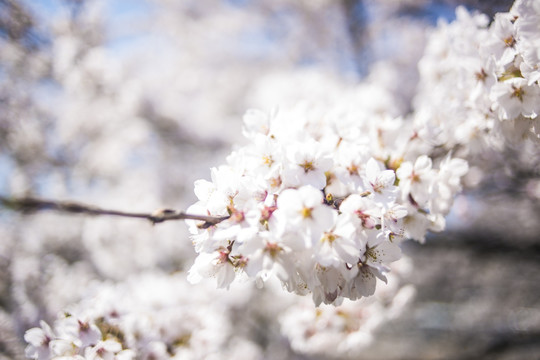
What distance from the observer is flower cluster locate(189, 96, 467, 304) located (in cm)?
88

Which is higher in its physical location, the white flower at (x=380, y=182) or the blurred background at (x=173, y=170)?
the blurred background at (x=173, y=170)

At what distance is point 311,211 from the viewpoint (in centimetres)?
89

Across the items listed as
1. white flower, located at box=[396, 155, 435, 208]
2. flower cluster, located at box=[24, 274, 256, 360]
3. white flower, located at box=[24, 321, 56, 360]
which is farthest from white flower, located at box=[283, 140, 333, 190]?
white flower, located at box=[24, 321, 56, 360]

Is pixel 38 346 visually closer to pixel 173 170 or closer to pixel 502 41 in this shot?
pixel 502 41

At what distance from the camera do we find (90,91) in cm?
459

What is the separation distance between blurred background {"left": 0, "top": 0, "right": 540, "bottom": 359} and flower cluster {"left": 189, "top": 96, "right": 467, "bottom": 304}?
4.67 feet

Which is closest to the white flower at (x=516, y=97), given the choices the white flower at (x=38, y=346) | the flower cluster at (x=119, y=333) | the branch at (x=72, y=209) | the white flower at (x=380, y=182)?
the white flower at (x=380, y=182)

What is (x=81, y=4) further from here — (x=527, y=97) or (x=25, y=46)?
(x=527, y=97)

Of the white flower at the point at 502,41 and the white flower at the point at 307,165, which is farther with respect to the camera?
the white flower at the point at 502,41

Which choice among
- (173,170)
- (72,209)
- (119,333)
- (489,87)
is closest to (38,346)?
(119,333)

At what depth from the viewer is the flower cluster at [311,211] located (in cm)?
88

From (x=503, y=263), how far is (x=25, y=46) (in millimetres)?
6831

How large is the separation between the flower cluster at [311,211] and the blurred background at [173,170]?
1424 mm

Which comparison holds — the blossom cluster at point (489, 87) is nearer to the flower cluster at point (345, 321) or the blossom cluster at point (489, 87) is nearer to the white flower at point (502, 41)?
the white flower at point (502, 41)
